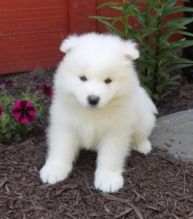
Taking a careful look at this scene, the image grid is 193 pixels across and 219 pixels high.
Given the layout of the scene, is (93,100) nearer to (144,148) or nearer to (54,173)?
(54,173)

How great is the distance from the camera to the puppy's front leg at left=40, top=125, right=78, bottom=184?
3.96 m

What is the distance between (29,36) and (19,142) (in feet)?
6.33

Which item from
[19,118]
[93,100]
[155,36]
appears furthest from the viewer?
[155,36]

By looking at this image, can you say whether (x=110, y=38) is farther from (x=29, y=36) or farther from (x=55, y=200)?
(x=29, y=36)

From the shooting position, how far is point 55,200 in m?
3.81

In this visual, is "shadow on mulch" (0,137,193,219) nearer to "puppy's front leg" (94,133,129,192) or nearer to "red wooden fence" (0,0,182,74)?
"puppy's front leg" (94,133,129,192)

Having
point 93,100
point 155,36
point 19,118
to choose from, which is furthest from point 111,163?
point 155,36

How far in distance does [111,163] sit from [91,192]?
25 cm

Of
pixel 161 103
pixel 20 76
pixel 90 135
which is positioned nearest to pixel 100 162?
pixel 90 135

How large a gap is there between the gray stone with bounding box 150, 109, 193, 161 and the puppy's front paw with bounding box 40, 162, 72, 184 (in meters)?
0.97

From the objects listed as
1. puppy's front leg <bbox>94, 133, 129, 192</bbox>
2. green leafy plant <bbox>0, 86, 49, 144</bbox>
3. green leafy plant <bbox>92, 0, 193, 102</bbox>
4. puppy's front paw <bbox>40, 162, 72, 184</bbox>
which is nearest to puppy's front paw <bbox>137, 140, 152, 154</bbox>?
puppy's front leg <bbox>94, 133, 129, 192</bbox>

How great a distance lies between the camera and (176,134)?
4.72 m

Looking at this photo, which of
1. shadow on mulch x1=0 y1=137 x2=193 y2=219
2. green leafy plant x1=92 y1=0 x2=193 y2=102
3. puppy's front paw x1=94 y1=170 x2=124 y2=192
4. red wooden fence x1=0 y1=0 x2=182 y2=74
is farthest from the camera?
red wooden fence x1=0 y1=0 x2=182 y2=74

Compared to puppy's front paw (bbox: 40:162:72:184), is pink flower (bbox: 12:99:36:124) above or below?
above
